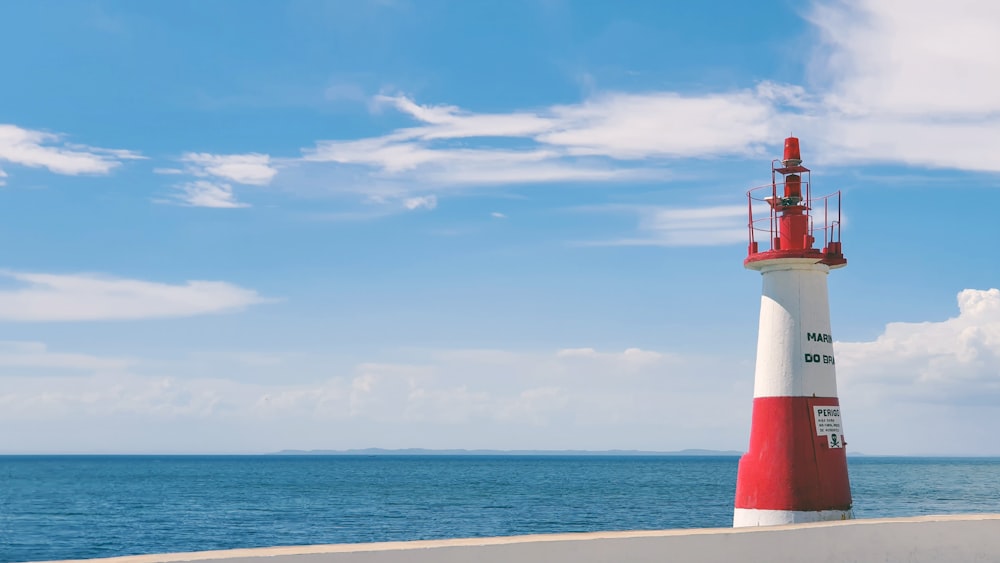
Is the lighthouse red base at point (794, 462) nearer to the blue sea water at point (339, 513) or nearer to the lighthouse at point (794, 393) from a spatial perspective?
the lighthouse at point (794, 393)

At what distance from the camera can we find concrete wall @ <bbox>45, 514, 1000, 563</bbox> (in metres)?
6.54

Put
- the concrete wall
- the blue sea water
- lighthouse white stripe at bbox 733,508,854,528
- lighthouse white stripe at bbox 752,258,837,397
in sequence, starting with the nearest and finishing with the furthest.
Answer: the concrete wall, lighthouse white stripe at bbox 733,508,854,528, lighthouse white stripe at bbox 752,258,837,397, the blue sea water

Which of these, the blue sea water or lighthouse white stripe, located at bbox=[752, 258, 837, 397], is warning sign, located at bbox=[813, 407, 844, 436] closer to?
lighthouse white stripe, located at bbox=[752, 258, 837, 397]

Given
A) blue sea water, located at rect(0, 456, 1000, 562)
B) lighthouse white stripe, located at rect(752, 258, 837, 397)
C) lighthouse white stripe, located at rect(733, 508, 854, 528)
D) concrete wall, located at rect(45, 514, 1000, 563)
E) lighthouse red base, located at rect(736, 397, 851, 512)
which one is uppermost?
lighthouse white stripe, located at rect(752, 258, 837, 397)

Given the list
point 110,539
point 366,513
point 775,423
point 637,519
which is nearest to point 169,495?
point 366,513

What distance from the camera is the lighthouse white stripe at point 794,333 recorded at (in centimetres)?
1255

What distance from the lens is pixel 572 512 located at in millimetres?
51969

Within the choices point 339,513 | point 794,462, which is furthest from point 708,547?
point 339,513

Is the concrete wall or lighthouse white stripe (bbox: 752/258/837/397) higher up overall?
lighthouse white stripe (bbox: 752/258/837/397)

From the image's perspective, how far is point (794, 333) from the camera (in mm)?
12539

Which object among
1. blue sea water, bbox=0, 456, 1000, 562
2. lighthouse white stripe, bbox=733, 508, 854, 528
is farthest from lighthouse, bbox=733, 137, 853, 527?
blue sea water, bbox=0, 456, 1000, 562

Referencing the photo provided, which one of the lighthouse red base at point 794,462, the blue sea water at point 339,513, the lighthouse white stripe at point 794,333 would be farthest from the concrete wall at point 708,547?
the blue sea water at point 339,513

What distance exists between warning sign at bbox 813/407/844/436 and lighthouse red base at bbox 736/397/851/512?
2cm

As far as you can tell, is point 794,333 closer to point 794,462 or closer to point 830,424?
point 830,424
